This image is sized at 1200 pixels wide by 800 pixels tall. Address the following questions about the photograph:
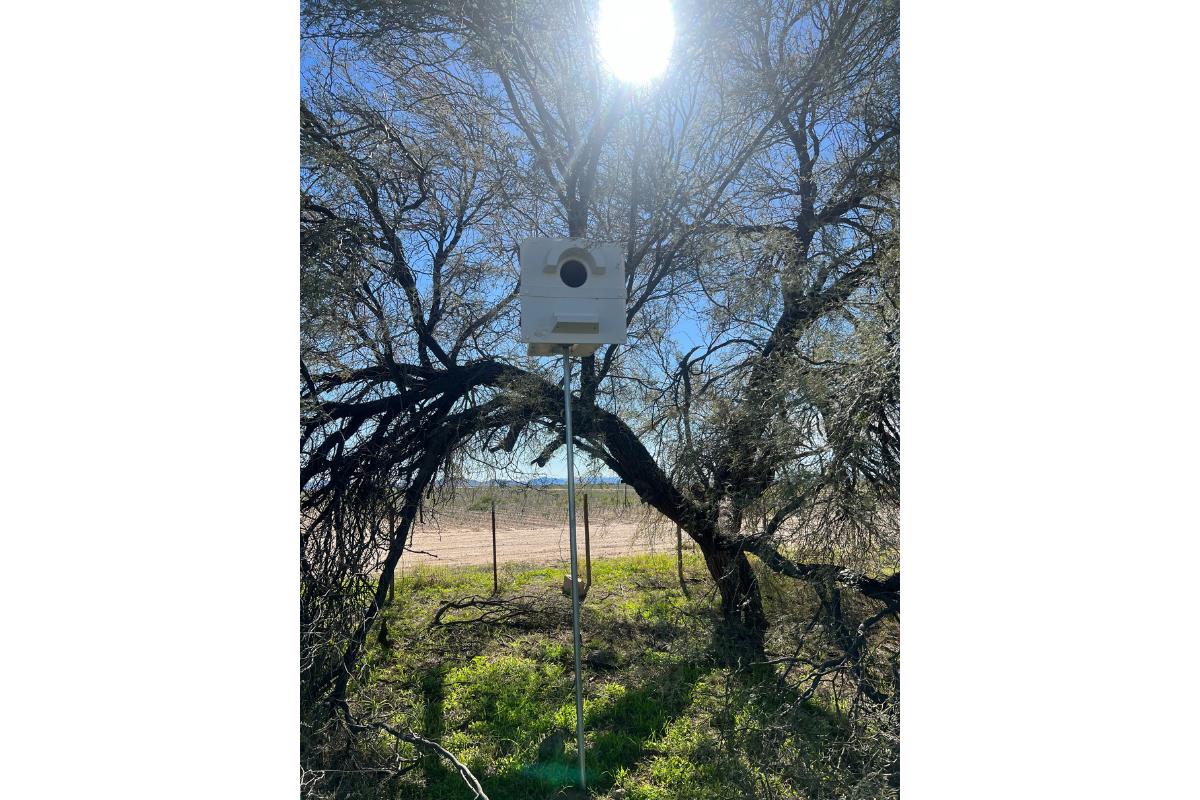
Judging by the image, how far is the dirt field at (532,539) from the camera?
3016 millimetres

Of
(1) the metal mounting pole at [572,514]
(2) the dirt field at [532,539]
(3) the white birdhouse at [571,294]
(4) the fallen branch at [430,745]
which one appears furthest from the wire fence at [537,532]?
(3) the white birdhouse at [571,294]

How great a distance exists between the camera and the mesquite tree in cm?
222

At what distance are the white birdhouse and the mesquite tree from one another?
0.83 meters

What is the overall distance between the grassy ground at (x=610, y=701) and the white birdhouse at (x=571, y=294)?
1.52 m

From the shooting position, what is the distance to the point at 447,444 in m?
2.65

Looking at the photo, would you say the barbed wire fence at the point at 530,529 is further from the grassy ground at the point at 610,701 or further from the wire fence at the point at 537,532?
the grassy ground at the point at 610,701

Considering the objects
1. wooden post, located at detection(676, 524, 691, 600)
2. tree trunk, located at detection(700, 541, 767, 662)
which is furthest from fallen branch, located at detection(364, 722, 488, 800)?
wooden post, located at detection(676, 524, 691, 600)

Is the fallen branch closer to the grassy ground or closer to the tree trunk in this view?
the grassy ground

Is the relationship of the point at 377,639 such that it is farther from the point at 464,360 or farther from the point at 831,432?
the point at 831,432

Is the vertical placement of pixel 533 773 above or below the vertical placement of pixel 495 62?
below

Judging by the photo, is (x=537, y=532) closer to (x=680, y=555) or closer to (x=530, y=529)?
(x=530, y=529)

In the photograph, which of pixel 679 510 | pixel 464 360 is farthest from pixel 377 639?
pixel 679 510

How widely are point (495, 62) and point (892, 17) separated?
1913mm

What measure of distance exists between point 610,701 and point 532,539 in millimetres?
1007
